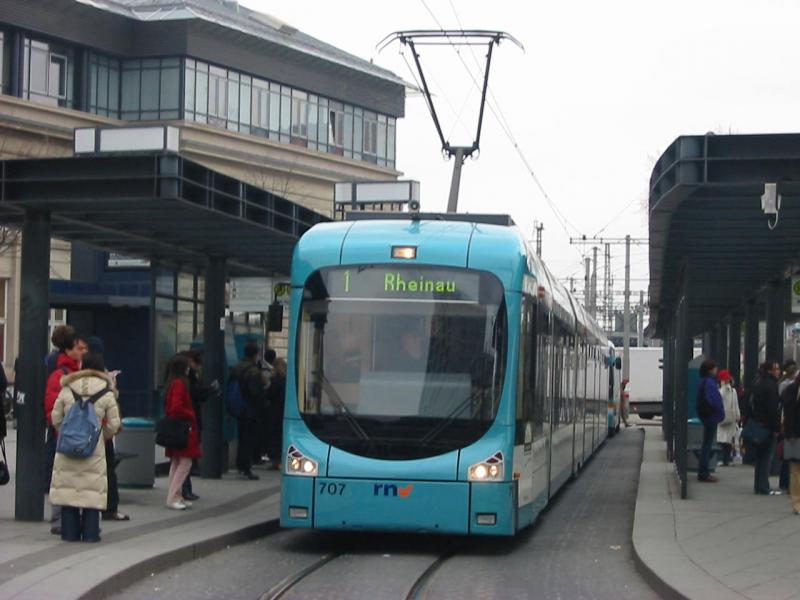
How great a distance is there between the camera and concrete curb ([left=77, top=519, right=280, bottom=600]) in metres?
10.6

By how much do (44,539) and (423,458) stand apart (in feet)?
11.3

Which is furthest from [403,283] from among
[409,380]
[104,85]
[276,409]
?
[104,85]

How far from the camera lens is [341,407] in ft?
45.1

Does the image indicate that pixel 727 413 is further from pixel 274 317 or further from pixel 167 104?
pixel 167 104

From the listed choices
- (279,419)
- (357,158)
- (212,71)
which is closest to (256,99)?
(212,71)

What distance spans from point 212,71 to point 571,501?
1392 inches

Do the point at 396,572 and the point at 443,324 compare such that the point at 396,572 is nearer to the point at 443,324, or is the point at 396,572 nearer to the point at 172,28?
the point at 443,324

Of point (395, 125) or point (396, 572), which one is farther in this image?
point (395, 125)

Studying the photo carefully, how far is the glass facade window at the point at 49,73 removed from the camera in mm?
48344

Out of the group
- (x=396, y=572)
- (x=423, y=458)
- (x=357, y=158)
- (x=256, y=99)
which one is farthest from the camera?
(x=357, y=158)

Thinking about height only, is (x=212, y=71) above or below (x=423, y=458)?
above

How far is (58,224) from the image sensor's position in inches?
662

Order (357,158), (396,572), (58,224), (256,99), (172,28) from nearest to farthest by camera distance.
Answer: (396,572) → (58,224) → (172,28) → (256,99) → (357,158)

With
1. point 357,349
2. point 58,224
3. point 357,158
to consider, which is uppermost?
point 357,158
